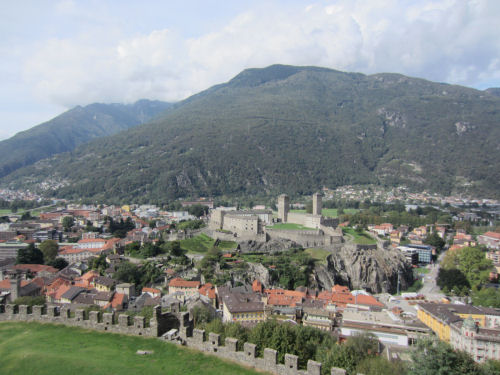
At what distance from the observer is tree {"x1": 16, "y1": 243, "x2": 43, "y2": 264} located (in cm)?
5275

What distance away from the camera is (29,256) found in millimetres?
53344

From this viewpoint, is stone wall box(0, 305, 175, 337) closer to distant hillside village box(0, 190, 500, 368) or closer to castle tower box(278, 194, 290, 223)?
distant hillside village box(0, 190, 500, 368)

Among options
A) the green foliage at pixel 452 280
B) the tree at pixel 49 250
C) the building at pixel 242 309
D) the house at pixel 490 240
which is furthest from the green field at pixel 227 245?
the house at pixel 490 240

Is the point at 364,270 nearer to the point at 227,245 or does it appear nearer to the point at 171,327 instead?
the point at 227,245

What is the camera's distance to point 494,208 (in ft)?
414

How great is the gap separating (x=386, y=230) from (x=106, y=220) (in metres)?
63.5

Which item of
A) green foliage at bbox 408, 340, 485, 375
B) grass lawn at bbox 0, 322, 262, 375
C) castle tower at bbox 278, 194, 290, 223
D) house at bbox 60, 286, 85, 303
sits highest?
castle tower at bbox 278, 194, 290, 223

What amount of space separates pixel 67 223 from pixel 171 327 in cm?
7651

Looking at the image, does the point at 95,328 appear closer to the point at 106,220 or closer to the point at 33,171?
the point at 106,220

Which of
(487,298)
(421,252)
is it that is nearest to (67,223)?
(421,252)

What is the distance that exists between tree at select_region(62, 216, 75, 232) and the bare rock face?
178 ft

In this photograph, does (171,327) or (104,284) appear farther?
(104,284)

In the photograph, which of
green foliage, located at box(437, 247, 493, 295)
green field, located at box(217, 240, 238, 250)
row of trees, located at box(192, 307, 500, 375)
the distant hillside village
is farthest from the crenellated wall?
green foliage, located at box(437, 247, 493, 295)

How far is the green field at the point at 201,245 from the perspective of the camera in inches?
2265
